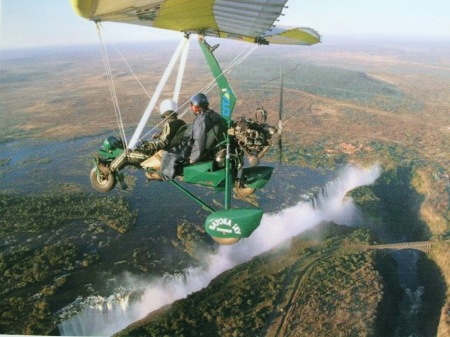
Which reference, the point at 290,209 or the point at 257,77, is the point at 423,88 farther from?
the point at 290,209

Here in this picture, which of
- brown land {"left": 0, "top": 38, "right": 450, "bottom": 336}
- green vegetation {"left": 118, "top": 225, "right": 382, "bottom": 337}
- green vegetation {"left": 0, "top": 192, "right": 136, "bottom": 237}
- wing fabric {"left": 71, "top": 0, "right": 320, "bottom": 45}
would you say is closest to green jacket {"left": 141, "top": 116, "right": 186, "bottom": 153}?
wing fabric {"left": 71, "top": 0, "right": 320, "bottom": 45}

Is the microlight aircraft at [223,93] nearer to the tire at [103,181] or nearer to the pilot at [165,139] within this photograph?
the tire at [103,181]

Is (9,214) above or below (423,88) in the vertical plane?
below

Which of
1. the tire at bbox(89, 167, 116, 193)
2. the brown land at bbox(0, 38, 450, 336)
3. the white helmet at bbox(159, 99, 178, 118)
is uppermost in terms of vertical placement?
the white helmet at bbox(159, 99, 178, 118)

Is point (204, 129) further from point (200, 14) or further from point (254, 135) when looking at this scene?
point (200, 14)

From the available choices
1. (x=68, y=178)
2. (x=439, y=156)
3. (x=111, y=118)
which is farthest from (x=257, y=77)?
(x=68, y=178)

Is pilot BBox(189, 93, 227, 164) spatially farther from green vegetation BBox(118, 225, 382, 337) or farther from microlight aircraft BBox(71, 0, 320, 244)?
green vegetation BBox(118, 225, 382, 337)

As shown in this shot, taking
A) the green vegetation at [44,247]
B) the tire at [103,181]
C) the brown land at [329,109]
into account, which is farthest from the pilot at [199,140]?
the brown land at [329,109]
